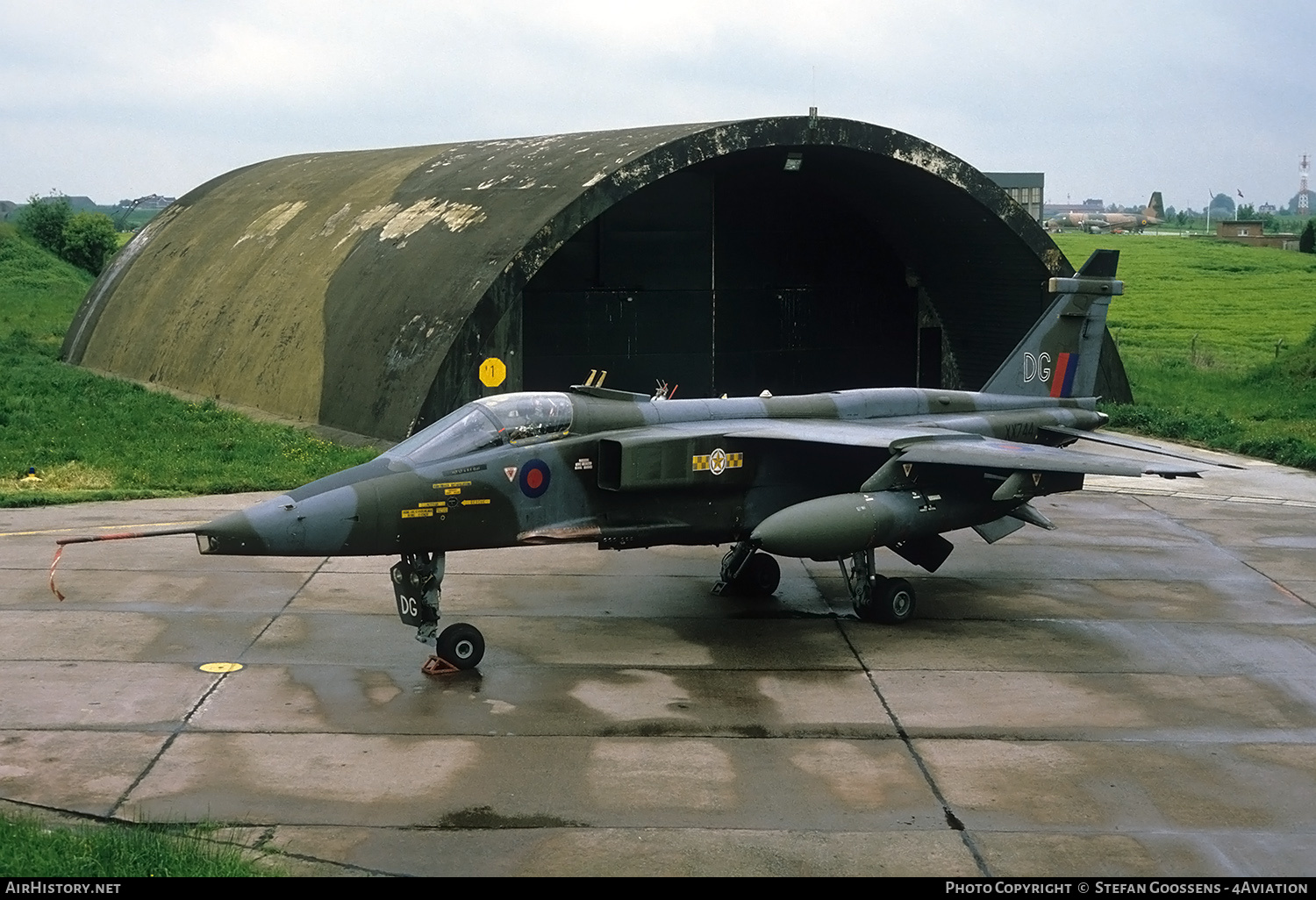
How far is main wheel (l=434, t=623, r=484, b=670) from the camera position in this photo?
12.8 metres

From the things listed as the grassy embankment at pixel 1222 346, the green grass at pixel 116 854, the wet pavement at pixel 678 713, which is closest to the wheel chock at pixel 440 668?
the wet pavement at pixel 678 713

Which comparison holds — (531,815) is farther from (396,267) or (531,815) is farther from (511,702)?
(396,267)

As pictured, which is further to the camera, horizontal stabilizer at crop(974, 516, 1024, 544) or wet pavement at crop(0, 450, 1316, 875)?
horizontal stabilizer at crop(974, 516, 1024, 544)

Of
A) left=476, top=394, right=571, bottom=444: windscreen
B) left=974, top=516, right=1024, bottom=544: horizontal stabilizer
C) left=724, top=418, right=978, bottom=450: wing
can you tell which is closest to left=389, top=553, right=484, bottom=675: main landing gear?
left=476, top=394, right=571, bottom=444: windscreen

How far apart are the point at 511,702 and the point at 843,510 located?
3.84 meters

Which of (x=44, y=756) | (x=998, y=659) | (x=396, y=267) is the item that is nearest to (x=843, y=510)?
(x=998, y=659)

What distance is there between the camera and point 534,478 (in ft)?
43.5

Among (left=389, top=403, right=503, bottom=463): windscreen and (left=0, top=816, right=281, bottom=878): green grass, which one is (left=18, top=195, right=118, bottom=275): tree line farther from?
(left=0, top=816, right=281, bottom=878): green grass

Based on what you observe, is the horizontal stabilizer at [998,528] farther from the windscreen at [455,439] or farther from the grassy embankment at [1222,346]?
the grassy embankment at [1222,346]

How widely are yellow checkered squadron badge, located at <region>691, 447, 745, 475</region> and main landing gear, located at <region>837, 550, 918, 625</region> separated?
163 cm

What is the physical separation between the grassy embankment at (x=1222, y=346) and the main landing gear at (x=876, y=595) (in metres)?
13.6

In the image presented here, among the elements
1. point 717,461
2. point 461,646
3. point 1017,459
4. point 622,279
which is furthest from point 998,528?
point 622,279

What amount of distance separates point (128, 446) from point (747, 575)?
1327cm

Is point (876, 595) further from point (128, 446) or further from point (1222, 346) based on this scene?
point (1222, 346)
